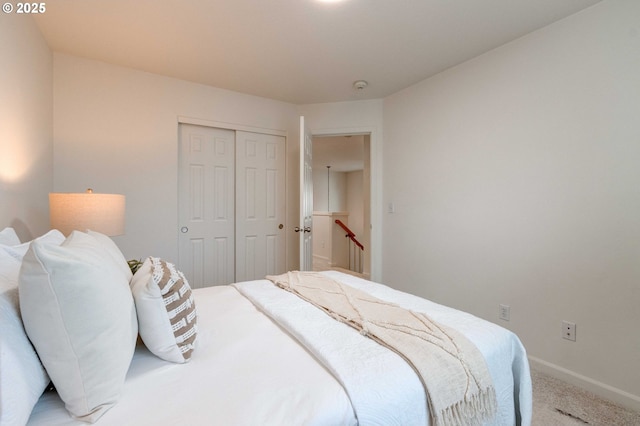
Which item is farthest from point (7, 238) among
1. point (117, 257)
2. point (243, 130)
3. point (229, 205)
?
point (243, 130)

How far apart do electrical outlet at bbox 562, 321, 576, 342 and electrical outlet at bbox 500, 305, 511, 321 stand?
1.14ft

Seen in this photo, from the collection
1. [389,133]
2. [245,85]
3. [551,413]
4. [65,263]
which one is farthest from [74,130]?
[551,413]

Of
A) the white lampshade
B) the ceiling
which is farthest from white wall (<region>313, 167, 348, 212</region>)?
the white lampshade

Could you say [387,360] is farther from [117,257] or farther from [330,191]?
[330,191]

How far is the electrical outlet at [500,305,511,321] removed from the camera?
→ 2.29 metres

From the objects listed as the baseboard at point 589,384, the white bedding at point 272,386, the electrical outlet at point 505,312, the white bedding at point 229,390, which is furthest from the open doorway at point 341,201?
the white bedding at point 229,390

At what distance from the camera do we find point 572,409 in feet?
5.47

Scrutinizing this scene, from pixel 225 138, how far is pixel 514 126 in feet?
8.99

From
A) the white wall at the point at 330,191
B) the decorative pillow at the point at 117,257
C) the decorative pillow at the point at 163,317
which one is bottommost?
the decorative pillow at the point at 163,317

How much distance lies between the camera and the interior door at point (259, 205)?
335 centimetres

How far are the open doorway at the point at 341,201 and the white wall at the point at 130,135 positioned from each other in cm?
186

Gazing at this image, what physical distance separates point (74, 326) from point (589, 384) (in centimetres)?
265

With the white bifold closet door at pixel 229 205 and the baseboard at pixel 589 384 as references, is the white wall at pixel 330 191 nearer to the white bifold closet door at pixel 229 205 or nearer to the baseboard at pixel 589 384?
the white bifold closet door at pixel 229 205

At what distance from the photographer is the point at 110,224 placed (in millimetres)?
1923
